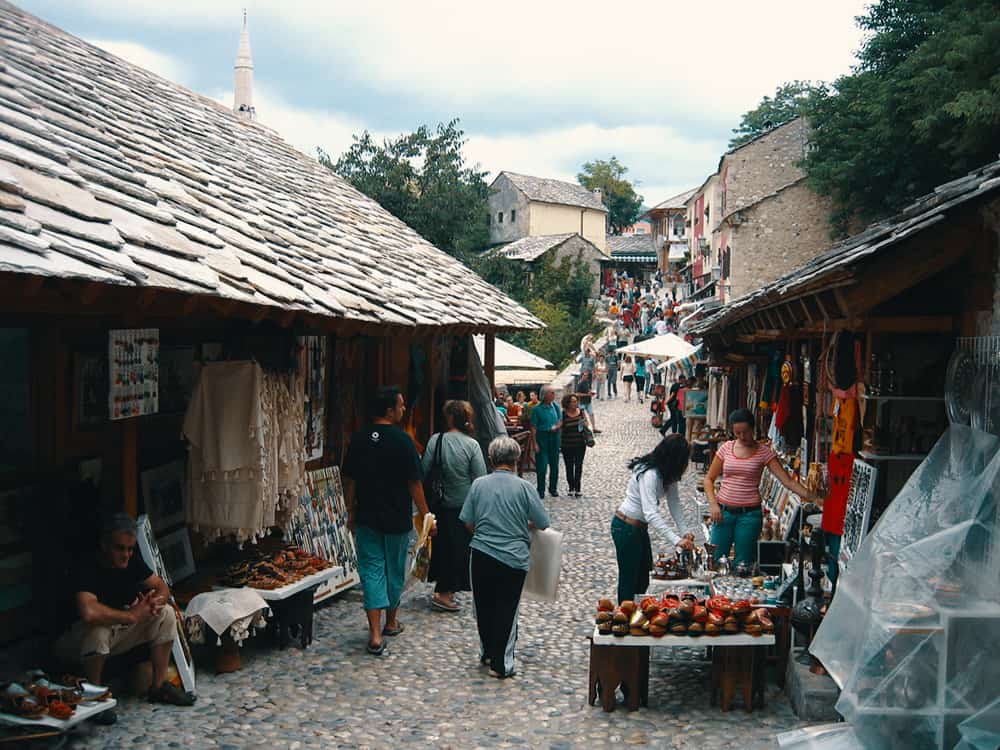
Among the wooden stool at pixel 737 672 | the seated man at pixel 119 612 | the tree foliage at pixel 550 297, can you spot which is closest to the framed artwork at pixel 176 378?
the seated man at pixel 119 612

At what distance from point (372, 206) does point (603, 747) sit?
1020cm

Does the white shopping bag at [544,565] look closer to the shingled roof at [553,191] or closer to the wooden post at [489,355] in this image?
the wooden post at [489,355]

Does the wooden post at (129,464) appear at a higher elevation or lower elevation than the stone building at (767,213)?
lower

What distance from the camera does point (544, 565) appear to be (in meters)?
6.75

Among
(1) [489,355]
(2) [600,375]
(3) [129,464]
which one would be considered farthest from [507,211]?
(3) [129,464]

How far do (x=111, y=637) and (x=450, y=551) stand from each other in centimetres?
335

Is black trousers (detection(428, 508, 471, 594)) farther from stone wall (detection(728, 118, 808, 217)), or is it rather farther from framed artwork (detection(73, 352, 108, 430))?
stone wall (detection(728, 118, 808, 217))

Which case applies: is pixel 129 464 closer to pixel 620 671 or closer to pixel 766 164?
pixel 620 671

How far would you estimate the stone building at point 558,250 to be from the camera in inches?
1988

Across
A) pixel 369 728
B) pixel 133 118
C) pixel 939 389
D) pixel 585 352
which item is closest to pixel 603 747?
pixel 369 728

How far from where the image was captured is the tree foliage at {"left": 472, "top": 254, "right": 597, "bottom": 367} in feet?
108

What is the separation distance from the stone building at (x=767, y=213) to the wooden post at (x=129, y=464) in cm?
2473

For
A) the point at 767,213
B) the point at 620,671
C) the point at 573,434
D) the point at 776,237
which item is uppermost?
the point at 767,213

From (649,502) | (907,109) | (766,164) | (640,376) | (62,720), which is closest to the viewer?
(62,720)
